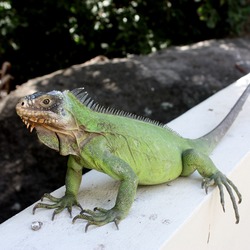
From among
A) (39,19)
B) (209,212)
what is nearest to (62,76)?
(39,19)

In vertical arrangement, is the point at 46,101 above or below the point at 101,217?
above

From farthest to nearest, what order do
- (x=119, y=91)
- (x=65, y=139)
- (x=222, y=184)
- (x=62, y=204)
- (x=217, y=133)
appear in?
(x=119, y=91) < (x=217, y=133) < (x=222, y=184) < (x=62, y=204) < (x=65, y=139)

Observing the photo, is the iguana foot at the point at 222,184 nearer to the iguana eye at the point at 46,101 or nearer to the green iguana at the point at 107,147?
the green iguana at the point at 107,147

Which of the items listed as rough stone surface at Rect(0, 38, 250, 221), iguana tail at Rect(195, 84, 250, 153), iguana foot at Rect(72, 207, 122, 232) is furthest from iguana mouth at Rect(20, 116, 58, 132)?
rough stone surface at Rect(0, 38, 250, 221)

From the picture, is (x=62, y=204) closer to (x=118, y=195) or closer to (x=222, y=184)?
(x=118, y=195)

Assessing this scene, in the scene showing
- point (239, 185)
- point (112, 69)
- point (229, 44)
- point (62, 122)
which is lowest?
point (229, 44)

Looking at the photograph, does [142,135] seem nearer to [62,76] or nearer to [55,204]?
[55,204]

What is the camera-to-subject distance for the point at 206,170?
6.84 feet

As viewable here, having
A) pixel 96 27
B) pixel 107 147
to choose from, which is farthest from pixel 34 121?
pixel 96 27

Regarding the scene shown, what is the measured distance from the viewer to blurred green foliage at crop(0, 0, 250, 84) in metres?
6.09

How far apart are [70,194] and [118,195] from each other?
9.8 inches

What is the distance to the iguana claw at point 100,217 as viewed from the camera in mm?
1712

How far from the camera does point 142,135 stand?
6.57ft

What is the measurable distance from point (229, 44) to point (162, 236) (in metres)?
4.99
